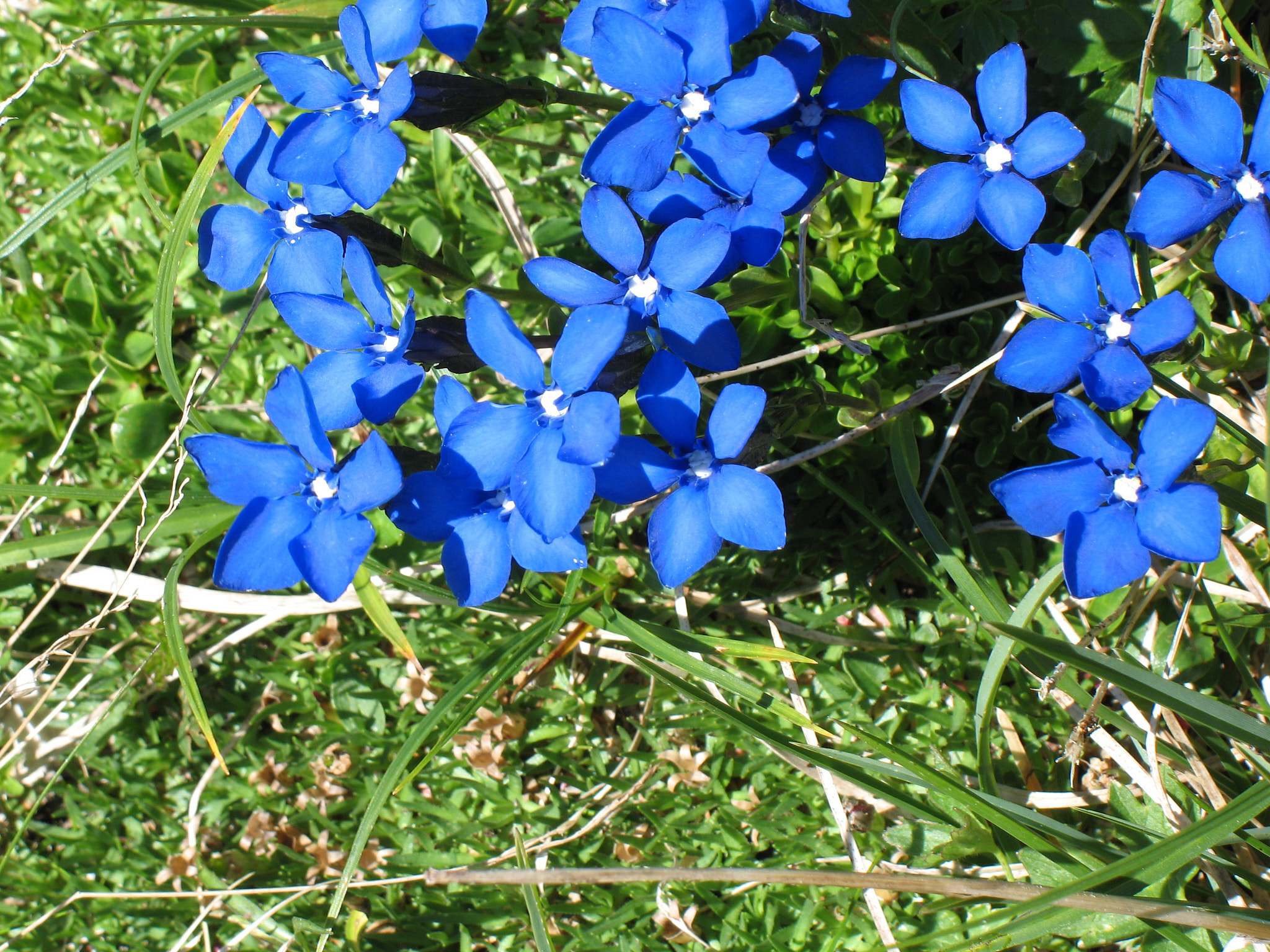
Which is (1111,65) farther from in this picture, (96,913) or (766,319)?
(96,913)

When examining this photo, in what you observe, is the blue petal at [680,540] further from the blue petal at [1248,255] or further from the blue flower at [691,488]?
the blue petal at [1248,255]

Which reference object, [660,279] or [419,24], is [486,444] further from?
[419,24]

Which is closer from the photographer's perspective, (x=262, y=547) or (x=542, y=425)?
(x=542, y=425)

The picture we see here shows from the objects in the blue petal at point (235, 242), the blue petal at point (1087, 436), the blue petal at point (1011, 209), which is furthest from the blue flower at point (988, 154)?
the blue petal at point (235, 242)

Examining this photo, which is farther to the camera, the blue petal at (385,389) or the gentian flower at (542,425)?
the blue petal at (385,389)

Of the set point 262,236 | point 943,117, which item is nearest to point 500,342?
point 262,236
